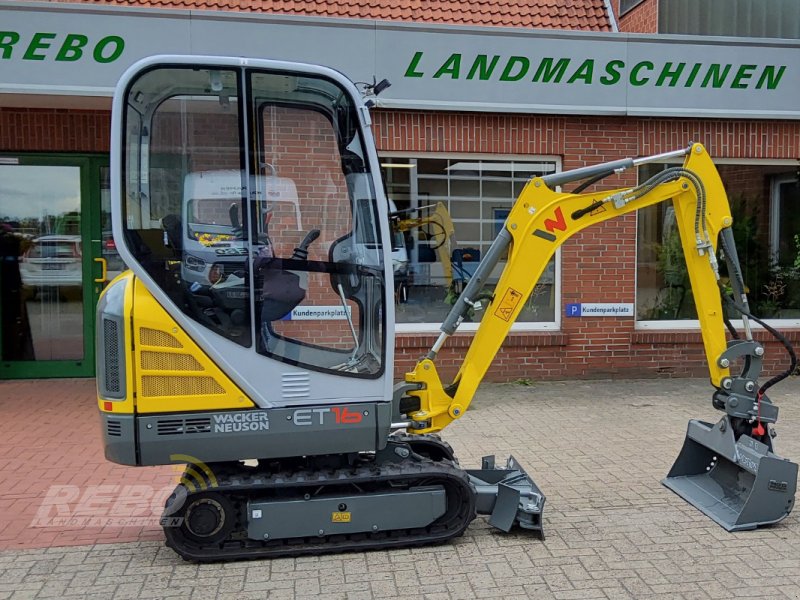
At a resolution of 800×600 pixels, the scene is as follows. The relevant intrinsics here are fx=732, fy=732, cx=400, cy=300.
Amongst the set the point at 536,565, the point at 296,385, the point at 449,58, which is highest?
the point at 449,58

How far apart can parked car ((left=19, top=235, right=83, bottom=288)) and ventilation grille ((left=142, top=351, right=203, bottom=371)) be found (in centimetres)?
551

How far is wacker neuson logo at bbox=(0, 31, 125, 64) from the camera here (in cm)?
709

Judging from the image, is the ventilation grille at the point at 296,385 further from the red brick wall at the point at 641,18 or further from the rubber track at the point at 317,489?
the red brick wall at the point at 641,18

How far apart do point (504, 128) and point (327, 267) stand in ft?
16.6

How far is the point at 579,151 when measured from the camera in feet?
28.2

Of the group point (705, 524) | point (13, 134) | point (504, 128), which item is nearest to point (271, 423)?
point (705, 524)

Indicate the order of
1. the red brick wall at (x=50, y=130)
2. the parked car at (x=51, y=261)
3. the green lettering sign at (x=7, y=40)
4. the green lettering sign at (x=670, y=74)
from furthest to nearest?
1. the parked car at (x=51, y=261)
2. the green lettering sign at (x=670, y=74)
3. the red brick wall at (x=50, y=130)
4. the green lettering sign at (x=7, y=40)

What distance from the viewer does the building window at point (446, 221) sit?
8602 millimetres

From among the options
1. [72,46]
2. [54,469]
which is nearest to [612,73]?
[72,46]

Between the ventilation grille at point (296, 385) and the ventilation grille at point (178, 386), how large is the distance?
0.32m

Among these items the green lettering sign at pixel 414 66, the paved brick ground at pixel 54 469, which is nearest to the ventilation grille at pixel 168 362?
the paved brick ground at pixel 54 469

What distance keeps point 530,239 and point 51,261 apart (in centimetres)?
642

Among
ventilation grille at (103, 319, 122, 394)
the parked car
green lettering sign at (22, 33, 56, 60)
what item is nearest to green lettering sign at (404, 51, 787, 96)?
green lettering sign at (22, 33, 56, 60)

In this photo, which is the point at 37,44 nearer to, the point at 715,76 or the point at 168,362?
the point at 168,362
